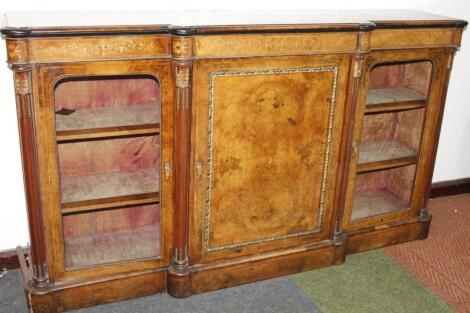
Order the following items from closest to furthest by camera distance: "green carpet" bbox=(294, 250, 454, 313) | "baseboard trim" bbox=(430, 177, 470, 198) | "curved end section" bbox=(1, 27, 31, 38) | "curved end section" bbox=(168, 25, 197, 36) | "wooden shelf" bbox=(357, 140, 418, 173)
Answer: "curved end section" bbox=(1, 27, 31, 38) < "curved end section" bbox=(168, 25, 197, 36) < "green carpet" bbox=(294, 250, 454, 313) < "wooden shelf" bbox=(357, 140, 418, 173) < "baseboard trim" bbox=(430, 177, 470, 198)

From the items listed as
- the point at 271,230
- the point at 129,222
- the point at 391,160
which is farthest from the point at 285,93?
the point at 129,222

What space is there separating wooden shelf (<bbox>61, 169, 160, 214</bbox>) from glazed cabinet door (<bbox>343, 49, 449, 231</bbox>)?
3.59ft

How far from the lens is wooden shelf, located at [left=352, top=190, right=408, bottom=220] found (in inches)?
128

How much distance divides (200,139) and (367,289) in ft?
4.01

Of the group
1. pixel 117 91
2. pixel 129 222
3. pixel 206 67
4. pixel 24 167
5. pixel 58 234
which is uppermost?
pixel 206 67

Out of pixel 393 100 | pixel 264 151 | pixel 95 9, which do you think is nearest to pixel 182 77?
pixel 264 151

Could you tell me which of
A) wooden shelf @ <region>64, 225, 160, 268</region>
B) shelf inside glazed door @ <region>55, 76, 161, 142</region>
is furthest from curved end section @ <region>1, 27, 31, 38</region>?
wooden shelf @ <region>64, 225, 160, 268</region>

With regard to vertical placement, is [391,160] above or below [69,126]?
below

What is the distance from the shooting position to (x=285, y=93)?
8.54 ft

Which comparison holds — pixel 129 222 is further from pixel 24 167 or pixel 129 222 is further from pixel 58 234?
pixel 24 167

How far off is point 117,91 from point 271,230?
107 cm

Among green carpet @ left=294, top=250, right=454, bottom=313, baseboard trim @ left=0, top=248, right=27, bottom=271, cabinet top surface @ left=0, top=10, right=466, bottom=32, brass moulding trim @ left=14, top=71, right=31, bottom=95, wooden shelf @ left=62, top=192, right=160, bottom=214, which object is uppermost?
cabinet top surface @ left=0, top=10, right=466, bottom=32

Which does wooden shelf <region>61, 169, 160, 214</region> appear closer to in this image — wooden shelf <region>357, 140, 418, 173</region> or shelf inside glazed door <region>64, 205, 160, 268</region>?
shelf inside glazed door <region>64, 205, 160, 268</region>

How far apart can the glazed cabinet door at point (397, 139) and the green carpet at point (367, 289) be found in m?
0.24
